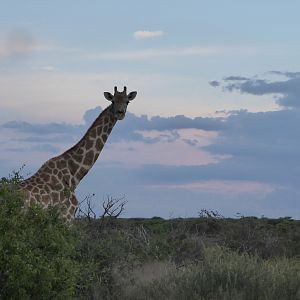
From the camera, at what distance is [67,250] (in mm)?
11852

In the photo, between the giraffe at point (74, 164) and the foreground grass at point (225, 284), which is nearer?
the foreground grass at point (225, 284)

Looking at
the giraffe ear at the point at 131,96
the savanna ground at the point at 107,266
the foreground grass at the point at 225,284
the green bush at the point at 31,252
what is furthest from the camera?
the giraffe ear at the point at 131,96

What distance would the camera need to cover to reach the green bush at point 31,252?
11.0m

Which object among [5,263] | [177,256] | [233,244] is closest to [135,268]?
[177,256]

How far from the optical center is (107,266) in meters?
15.4

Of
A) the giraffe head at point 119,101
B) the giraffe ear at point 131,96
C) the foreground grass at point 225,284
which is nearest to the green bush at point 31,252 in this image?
the foreground grass at point 225,284

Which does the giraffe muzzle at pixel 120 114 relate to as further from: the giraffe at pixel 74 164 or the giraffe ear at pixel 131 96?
the giraffe ear at pixel 131 96

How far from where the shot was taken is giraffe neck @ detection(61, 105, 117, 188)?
1775 centimetres

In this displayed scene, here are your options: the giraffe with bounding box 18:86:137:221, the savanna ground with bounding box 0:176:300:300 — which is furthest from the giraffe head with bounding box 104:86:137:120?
the savanna ground with bounding box 0:176:300:300

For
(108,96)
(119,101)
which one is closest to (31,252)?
(119,101)

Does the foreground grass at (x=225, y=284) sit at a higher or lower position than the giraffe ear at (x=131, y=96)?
lower

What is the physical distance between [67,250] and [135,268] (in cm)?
432

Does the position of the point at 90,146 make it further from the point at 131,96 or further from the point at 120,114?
the point at 131,96

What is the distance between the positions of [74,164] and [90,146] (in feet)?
2.00
